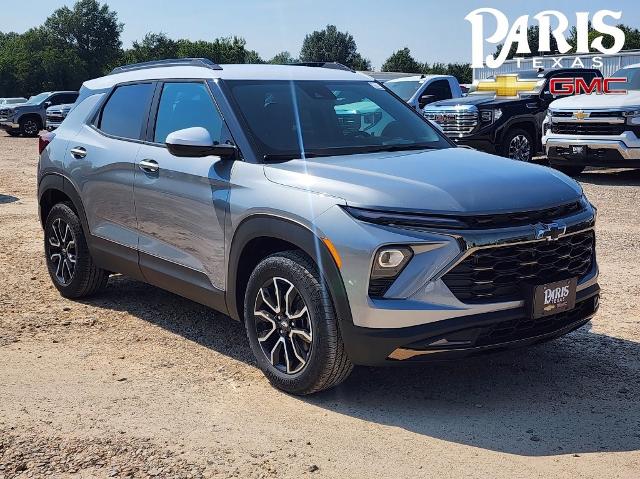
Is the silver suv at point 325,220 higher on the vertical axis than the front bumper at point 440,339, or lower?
higher

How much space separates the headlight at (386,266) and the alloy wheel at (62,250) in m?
3.18

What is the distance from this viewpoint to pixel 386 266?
4117 mm

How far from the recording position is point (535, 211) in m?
4.37

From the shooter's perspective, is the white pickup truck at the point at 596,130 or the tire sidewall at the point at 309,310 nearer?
the tire sidewall at the point at 309,310

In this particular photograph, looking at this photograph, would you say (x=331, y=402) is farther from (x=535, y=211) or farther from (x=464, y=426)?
(x=535, y=211)

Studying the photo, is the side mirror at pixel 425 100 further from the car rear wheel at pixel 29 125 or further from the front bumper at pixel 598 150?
the car rear wheel at pixel 29 125

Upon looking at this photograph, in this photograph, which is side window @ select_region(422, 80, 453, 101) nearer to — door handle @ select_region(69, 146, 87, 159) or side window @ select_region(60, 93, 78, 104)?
door handle @ select_region(69, 146, 87, 159)

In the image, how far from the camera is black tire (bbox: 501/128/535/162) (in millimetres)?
15820

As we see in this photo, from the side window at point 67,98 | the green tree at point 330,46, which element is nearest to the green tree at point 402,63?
the green tree at point 330,46

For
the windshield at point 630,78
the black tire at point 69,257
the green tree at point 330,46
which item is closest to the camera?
the black tire at point 69,257

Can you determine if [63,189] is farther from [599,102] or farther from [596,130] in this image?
[599,102]

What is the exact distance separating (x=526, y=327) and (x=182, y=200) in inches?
84.0

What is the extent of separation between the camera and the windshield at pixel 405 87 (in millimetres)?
18422

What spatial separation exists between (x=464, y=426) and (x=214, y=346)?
192 centimetres
